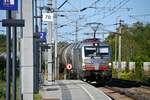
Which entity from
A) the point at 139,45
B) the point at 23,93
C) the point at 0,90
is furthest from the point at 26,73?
the point at 139,45

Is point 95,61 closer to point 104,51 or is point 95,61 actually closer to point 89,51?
point 89,51

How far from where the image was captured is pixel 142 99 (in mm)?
25203

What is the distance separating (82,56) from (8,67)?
25.8 metres

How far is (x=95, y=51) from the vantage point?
123 ft

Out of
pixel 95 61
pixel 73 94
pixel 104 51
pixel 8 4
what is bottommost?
pixel 73 94

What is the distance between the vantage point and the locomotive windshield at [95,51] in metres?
37.2

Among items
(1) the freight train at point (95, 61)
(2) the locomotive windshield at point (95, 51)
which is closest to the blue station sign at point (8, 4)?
(1) the freight train at point (95, 61)

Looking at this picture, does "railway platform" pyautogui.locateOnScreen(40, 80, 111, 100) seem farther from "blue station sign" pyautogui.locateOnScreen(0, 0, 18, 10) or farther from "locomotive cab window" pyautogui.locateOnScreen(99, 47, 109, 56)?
"blue station sign" pyautogui.locateOnScreen(0, 0, 18, 10)

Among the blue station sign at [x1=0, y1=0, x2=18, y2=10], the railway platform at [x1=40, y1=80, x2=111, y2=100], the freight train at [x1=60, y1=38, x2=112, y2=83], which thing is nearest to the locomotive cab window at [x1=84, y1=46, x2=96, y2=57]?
the freight train at [x1=60, y1=38, x2=112, y2=83]

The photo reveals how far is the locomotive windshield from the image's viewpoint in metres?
37.2

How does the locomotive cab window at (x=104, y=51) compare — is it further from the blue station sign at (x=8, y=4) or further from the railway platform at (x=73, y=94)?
the blue station sign at (x=8, y=4)

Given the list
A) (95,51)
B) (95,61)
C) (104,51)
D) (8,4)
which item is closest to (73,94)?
(95,61)

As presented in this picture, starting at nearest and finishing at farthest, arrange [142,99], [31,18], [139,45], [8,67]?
[8,67]
[31,18]
[142,99]
[139,45]

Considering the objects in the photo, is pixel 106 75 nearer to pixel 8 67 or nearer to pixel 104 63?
pixel 104 63
